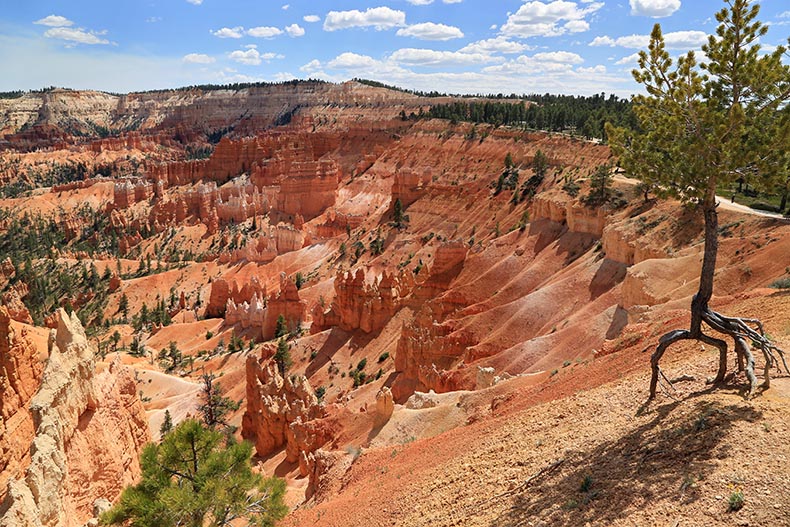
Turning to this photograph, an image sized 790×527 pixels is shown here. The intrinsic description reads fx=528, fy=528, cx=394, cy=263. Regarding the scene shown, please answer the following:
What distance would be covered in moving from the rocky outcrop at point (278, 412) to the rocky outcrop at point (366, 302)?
10.9m

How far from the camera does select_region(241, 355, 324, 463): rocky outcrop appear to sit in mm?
28094

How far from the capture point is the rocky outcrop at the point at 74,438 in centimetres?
1239

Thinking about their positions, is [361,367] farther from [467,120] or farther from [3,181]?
[3,181]

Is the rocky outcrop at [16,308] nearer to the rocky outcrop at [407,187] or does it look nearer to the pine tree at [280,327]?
the pine tree at [280,327]

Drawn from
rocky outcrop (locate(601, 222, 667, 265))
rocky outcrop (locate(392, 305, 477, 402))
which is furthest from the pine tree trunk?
rocky outcrop (locate(392, 305, 477, 402))

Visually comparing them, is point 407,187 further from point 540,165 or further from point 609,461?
point 609,461

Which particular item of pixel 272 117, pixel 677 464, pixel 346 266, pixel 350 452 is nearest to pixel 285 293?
pixel 346 266

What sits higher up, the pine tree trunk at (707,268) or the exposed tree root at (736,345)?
the pine tree trunk at (707,268)

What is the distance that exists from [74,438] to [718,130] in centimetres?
1797

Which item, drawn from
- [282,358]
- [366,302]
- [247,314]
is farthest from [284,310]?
[366,302]

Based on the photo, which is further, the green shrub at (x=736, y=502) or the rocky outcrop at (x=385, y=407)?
the rocky outcrop at (x=385, y=407)

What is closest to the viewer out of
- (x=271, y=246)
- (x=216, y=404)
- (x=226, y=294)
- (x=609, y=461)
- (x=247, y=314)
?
(x=609, y=461)

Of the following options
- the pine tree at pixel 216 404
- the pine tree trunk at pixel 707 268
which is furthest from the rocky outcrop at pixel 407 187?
the pine tree trunk at pixel 707 268

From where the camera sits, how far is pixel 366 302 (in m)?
43.6
